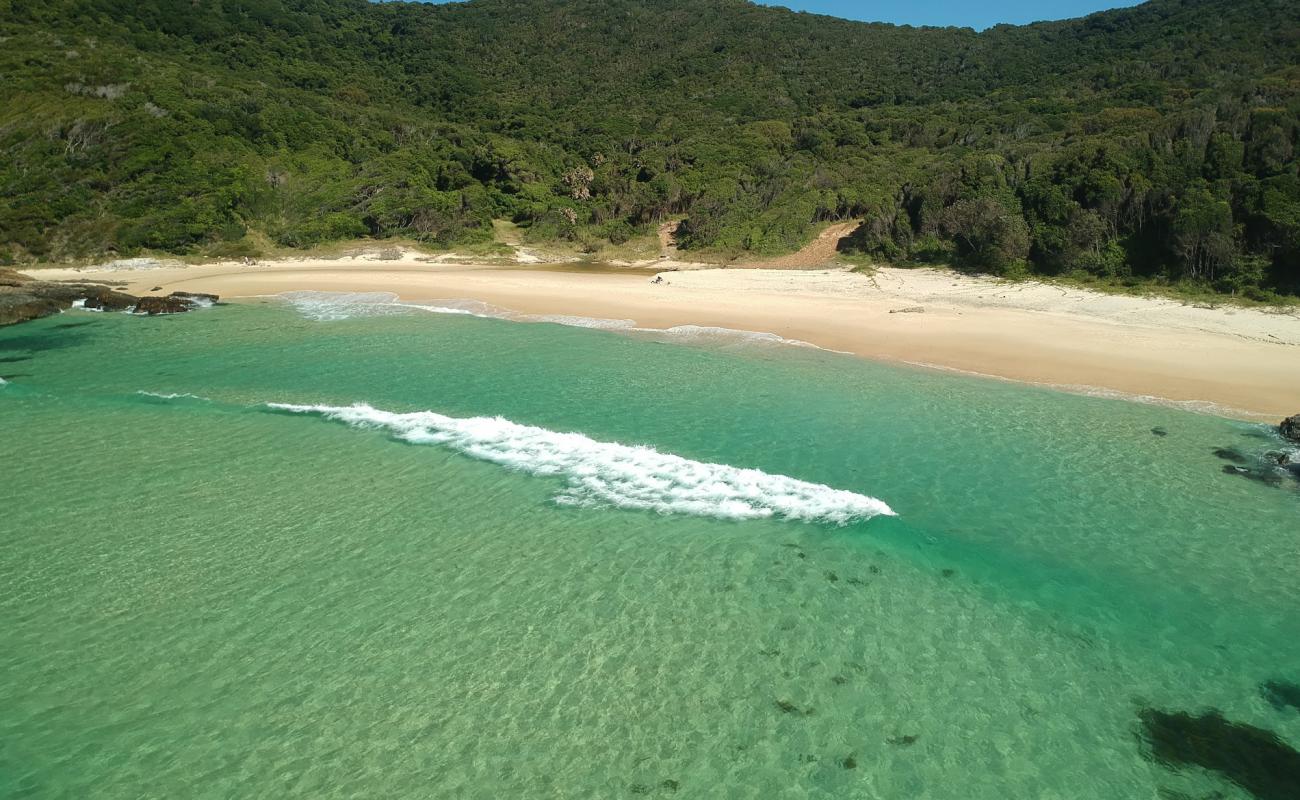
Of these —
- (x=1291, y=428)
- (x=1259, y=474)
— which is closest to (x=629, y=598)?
(x=1259, y=474)

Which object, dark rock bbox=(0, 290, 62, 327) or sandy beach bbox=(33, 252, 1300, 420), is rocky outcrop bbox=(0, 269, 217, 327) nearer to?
dark rock bbox=(0, 290, 62, 327)

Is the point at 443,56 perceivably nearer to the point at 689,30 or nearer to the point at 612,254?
the point at 689,30

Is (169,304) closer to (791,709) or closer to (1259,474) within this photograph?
(791,709)

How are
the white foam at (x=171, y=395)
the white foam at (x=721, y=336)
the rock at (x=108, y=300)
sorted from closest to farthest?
1. the white foam at (x=171, y=395)
2. the white foam at (x=721, y=336)
3. the rock at (x=108, y=300)

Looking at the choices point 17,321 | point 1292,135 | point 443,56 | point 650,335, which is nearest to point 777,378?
point 650,335

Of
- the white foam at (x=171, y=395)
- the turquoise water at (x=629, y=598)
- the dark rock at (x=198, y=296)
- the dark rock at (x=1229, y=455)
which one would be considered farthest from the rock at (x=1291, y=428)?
the dark rock at (x=198, y=296)

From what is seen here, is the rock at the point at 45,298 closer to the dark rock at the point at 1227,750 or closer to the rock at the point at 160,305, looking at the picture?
the rock at the point at 160,305
